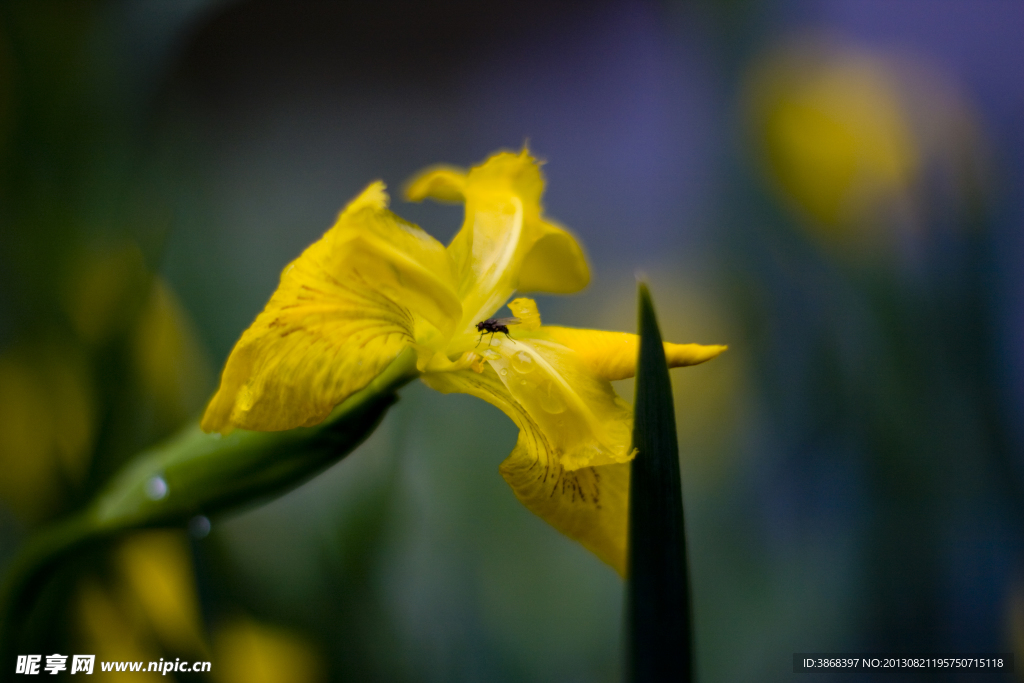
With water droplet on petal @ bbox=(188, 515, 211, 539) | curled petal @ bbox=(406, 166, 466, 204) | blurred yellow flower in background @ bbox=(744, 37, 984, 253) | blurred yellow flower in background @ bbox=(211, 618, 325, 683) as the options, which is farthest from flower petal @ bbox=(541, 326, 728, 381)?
blurred yellow flower in background @ bbox=(744, 37, 984, 253)

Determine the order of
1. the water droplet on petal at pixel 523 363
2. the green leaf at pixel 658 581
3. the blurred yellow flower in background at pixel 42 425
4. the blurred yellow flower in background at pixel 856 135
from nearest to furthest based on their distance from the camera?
the green leaf at pixel 658 581 < the water droplet on petal at pixel 523 363 < the blurred yellow flower in background at pixel 42 425 < the blurred yellow flower in background at pixel 856 135

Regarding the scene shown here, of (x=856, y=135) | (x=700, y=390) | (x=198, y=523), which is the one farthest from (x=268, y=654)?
(x=856, y=135)

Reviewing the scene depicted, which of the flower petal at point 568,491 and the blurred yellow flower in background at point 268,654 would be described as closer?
the flower petal at point 568,491

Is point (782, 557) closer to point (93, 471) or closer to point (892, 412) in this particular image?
point (892, 412)

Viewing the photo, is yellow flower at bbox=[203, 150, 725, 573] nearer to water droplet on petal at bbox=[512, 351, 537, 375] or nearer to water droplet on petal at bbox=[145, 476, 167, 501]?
water droplet on petal at bbox=[512, 351, 537, 375]

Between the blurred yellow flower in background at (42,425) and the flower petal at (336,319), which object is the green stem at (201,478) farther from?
the blurred yellow flower in background at (42,425)

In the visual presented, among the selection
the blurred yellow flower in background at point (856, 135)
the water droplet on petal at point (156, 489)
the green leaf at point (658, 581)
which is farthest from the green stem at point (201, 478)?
the blurred yellow flower in background at point (856, 135)
